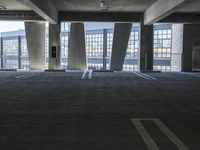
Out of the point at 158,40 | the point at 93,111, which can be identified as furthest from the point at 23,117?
the point at 158,40

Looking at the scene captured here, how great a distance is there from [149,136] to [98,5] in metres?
22.0

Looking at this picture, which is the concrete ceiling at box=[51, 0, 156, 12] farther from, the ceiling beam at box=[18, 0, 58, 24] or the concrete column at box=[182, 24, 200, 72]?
the concrete column at box=[182, 24, 200, 72]

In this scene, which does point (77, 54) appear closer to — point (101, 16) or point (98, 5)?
point (101, 16)

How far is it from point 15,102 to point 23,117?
2.73m

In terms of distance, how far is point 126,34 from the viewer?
1447 inches

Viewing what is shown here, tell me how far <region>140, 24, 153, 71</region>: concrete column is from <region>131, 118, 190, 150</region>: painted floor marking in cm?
2390

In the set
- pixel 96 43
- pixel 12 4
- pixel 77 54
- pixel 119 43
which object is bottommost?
pixel 77 54

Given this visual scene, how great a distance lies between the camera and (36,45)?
37.1 m

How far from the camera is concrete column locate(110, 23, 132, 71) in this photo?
3634 centimetres

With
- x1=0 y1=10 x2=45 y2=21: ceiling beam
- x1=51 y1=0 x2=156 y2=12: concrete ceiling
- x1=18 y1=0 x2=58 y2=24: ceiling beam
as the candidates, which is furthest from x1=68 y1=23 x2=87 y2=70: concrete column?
x1=18 y1=0 x2=58 y2=24: ceiling beam

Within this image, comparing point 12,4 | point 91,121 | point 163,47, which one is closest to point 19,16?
point 12,4

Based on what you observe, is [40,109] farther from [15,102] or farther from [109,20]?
[109,20]

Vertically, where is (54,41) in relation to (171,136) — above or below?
above

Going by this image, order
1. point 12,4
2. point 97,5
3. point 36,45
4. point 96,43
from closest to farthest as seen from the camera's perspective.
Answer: point 97,5 < point 12,4 < point 36,45 < point 96,43
